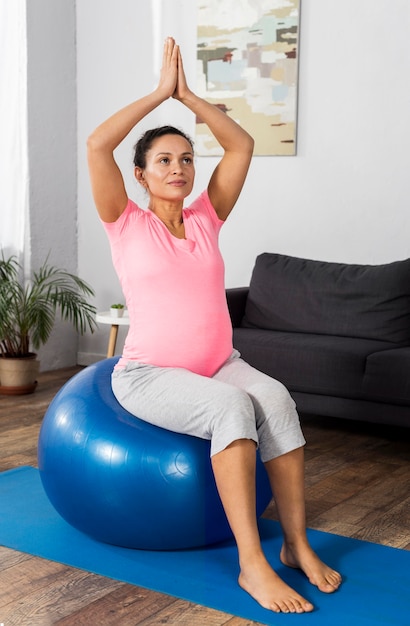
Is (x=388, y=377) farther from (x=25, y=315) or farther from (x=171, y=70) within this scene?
(x=25, y=315)

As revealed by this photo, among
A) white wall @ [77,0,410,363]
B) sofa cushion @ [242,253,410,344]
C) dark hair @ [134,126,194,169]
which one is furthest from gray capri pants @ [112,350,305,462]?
white wall @ [77,0,410,363]

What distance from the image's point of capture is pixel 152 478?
2209 millimetres

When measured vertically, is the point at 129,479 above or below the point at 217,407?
below

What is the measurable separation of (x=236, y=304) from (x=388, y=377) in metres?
1.02

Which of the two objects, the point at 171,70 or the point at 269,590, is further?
the point at 171,70

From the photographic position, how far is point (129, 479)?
2.22 m

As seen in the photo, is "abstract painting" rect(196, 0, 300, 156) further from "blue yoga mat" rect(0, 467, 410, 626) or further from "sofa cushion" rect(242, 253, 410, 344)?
"blue yoga mat" rect(0, 467, 410, 626)

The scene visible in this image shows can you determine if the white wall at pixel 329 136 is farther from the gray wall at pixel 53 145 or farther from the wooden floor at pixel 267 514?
the wooden floor at pixel 267 514

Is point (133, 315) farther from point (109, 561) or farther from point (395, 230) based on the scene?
point (395, 230)

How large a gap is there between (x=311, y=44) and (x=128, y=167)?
131 centimetres

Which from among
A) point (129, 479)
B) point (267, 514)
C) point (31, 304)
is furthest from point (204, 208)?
point (31, 304)

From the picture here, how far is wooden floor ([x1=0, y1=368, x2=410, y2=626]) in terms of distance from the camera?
6.51 ft

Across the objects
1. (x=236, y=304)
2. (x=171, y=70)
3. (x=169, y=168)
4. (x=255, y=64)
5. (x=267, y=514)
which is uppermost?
(x=255, y=64)

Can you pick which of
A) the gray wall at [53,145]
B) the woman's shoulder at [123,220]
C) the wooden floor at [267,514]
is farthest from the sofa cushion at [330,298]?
the woman's shoulder at [123,220]
